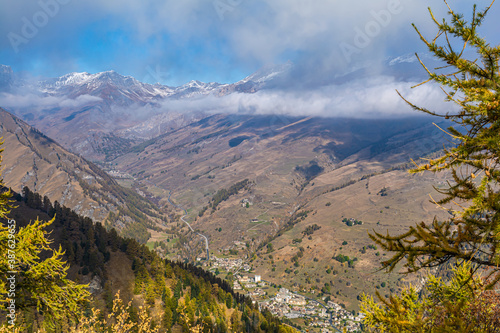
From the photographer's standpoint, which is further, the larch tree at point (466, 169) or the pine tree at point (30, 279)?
the pine tree at point (30, 279)

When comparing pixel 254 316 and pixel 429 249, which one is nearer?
pixel 429 249

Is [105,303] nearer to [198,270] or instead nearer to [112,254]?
[112,254]

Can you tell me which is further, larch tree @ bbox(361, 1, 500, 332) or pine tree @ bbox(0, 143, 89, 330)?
pine tree @ bbox(0, 143, 89, 330)

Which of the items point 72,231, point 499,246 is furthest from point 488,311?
point 72,231

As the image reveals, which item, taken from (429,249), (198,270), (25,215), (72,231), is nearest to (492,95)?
(429,249)

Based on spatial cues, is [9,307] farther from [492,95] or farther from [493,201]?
[492,95]

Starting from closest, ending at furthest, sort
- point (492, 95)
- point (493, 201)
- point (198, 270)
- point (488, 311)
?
point (493, 201) < point (492, 95) < point (488, 311) < point (198, 270)

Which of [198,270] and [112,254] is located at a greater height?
[112,254]

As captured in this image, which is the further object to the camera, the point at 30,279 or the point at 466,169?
the point at 30,279

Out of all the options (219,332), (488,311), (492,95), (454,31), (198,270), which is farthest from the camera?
(198,270)

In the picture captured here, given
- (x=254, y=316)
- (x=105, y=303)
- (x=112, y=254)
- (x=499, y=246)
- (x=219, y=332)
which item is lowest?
(x=254, y=316)
